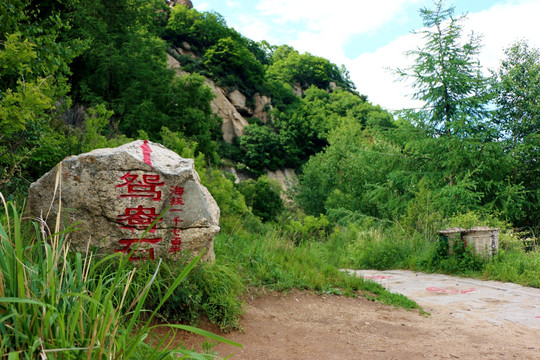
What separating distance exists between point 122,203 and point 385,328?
286 centimetres

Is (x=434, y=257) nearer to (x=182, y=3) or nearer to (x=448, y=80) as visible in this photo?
(x=448, y=80)

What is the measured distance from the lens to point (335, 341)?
3.89 m

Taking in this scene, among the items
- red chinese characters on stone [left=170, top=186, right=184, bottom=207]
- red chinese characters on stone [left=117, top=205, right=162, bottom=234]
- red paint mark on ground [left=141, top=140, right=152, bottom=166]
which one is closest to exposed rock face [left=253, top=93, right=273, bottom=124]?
red paint mark on ground [left=141, top=140, right=152, bottom=166]

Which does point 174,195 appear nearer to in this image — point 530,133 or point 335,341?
point 335,341

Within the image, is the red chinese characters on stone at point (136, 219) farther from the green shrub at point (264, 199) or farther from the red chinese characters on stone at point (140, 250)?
the green shrub at point (264, 199)

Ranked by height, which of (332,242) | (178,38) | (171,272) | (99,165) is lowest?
(332,242)

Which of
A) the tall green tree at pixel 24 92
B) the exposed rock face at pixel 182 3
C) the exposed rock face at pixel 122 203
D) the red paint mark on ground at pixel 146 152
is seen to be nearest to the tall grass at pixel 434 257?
the exposed rock face at pixel 122 203

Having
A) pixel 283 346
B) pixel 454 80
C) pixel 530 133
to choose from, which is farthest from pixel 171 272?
pixel 530 133

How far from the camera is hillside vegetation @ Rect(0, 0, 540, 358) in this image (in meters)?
5.05

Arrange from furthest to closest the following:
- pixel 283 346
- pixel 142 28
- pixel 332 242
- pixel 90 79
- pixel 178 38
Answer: pixel 178 38
pixel 142 28
pixel 90 79
pixel 332 242
pixel 283 346

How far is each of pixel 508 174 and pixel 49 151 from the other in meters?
13.8

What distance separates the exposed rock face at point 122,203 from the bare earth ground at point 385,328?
2.90ft

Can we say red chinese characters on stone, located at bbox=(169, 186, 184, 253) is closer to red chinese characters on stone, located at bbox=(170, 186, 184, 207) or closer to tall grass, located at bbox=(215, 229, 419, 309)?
red chinese characters on stone, located at bbox=(170, 186, 184, 207)

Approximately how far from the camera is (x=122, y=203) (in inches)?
157
